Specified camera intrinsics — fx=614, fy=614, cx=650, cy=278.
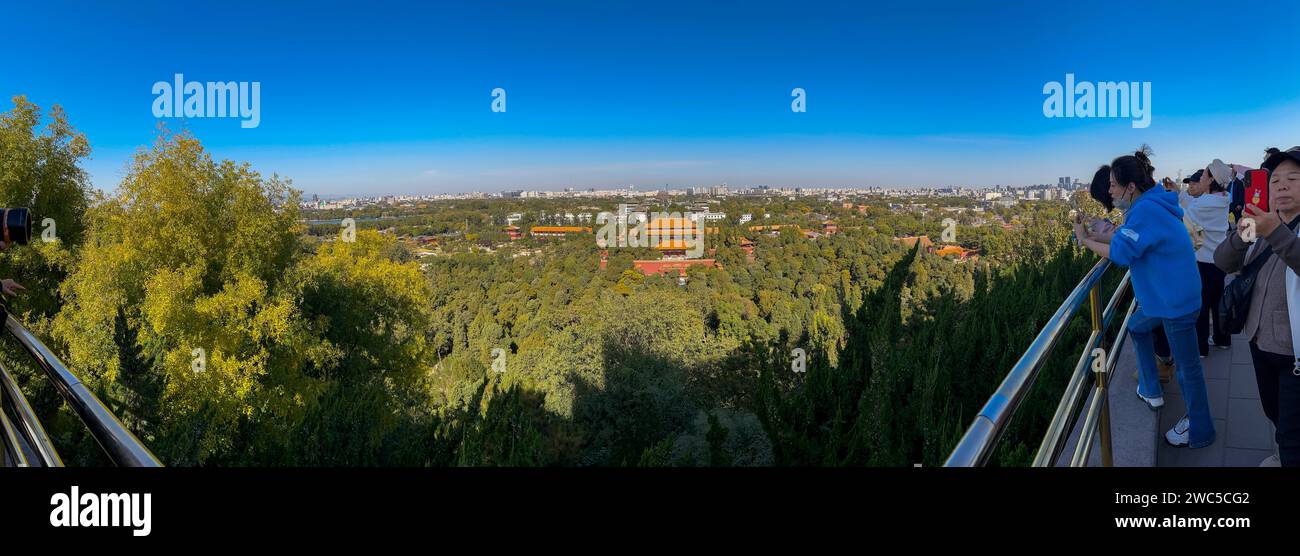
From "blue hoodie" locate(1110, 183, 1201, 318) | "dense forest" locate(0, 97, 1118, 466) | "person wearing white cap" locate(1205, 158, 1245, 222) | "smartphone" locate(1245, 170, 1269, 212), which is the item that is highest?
"person wearing white cap" locate(1205, 158, 1245, 222)

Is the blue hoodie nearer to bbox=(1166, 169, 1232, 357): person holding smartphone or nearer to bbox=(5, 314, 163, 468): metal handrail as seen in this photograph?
bbox=(1166, 169, 1232, 357): person holding smartphone

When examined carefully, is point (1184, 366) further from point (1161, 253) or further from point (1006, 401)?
point (1006, 401)

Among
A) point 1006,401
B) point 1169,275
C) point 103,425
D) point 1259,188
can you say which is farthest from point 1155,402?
point 103,425

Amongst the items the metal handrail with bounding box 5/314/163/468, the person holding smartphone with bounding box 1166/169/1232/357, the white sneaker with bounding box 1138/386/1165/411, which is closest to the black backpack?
the white sneaker with bounding box 1138/386/1165/411
